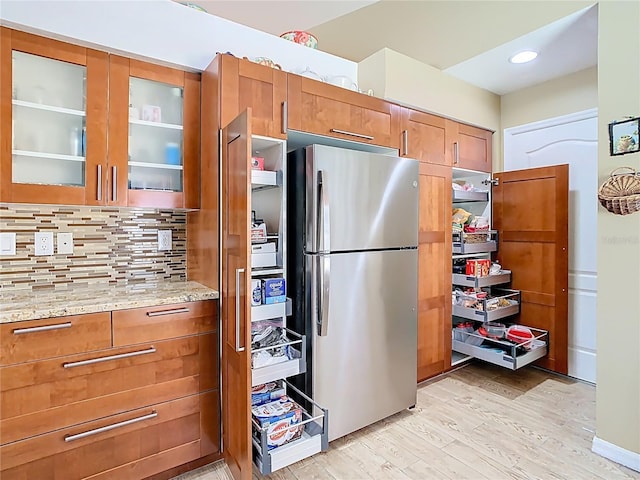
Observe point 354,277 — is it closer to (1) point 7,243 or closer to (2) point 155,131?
(2) point 155,131

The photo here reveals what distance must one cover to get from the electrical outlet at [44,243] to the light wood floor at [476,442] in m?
1.39

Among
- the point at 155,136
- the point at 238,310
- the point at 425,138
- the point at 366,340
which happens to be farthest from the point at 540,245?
the point at 155,136

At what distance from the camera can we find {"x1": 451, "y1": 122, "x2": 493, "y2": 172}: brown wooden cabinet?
3.02m

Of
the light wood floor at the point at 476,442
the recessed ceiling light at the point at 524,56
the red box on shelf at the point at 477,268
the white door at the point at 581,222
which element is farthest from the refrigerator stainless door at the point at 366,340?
the recessed ceiling light at the point at 524,56

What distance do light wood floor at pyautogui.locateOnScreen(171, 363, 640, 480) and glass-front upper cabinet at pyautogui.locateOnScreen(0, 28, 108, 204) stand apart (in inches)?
63.6

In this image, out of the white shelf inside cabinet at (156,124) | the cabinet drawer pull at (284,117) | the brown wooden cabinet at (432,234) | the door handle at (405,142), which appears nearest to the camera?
the white shelf inside cabinet at (156,124)

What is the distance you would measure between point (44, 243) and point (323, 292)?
1.53m

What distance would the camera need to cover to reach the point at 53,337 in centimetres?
149

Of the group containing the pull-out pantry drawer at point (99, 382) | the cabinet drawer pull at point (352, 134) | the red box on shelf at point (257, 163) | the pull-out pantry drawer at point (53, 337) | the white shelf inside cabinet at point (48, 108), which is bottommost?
the pull-out pantry drawer at point (99, 382)

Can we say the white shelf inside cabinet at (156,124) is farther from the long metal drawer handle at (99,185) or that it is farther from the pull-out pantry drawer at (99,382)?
the pull-out pantry drawer at (99,382)

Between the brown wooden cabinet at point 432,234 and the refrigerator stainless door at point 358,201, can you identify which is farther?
the brown wooden cabinet at point 432,234

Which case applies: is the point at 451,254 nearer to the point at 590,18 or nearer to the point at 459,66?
the point at 459,66

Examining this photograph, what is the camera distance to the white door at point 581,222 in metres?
2.91

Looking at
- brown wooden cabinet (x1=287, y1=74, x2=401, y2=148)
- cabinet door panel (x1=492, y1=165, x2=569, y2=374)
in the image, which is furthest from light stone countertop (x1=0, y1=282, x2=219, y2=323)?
cabinet door panel (x1=492, y1=165, x2=569, y2=374)
